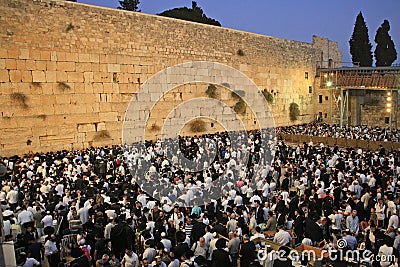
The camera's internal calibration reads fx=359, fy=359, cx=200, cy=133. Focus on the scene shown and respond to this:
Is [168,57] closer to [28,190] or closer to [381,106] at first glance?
[28,190]

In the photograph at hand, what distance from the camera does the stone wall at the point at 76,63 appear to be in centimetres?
1291

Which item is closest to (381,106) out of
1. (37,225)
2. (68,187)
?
(68,187)

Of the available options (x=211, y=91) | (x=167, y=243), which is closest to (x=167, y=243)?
(x=167, y=243)

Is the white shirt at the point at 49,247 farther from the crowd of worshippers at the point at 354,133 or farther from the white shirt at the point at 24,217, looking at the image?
the crowd of worshippers at the point at 354,133

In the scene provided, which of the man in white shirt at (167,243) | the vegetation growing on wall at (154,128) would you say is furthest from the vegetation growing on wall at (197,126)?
the man in white shirt at (167,243)

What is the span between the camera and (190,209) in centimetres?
750

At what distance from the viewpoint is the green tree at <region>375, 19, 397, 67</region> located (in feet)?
99.9

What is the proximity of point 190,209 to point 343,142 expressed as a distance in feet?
37.4

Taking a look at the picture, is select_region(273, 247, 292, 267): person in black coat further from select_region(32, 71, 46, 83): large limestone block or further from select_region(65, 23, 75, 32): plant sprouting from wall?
select_region(65, 23, 75, 32): plant sprouting from wall

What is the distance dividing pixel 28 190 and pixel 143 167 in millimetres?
3446

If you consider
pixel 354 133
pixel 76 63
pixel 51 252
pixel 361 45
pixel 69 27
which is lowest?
pixel 51 252

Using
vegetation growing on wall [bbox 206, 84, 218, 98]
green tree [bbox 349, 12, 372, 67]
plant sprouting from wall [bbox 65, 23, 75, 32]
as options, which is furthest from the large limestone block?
green tree [bbox 349, 12, 372, 67]

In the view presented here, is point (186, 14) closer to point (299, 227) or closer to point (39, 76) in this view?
point (39, 76)

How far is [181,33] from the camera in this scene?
18531 mm
